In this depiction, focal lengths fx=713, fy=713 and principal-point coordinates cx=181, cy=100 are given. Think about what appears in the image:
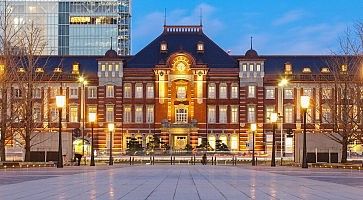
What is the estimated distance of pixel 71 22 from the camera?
181 meters

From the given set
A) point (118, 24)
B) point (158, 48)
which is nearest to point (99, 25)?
point (118, 24)

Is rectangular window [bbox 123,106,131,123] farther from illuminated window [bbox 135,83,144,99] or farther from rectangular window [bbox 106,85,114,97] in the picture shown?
rectangular window [bbox 106,85,114,97]

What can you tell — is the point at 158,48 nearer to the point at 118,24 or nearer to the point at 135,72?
the point at 135,72

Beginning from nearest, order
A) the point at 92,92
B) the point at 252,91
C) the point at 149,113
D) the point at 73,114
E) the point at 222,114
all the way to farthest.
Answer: the point at 252,91
the point at 222,114
the point at 149,113
the point at 92,92
the point at 73,114

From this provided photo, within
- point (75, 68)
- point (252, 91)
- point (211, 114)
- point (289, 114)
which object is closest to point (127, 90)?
point (75, 68)

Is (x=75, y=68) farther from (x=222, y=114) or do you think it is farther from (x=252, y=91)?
(x=252, y=91)

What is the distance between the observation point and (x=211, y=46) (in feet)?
391

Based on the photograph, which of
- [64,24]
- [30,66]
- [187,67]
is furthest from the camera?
[64,24]

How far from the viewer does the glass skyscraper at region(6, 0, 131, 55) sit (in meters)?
180

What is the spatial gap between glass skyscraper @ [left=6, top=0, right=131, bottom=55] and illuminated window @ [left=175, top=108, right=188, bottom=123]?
6801cm

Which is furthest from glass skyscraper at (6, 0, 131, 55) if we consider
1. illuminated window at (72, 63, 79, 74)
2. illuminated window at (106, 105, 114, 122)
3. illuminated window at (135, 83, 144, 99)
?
illuminated window at (106, 105, 114, 122)

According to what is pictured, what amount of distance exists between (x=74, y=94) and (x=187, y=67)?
757 inches

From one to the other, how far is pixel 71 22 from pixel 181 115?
241 feet

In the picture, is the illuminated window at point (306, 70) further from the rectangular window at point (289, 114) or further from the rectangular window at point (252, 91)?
the rectangular window at point (252, 91)
